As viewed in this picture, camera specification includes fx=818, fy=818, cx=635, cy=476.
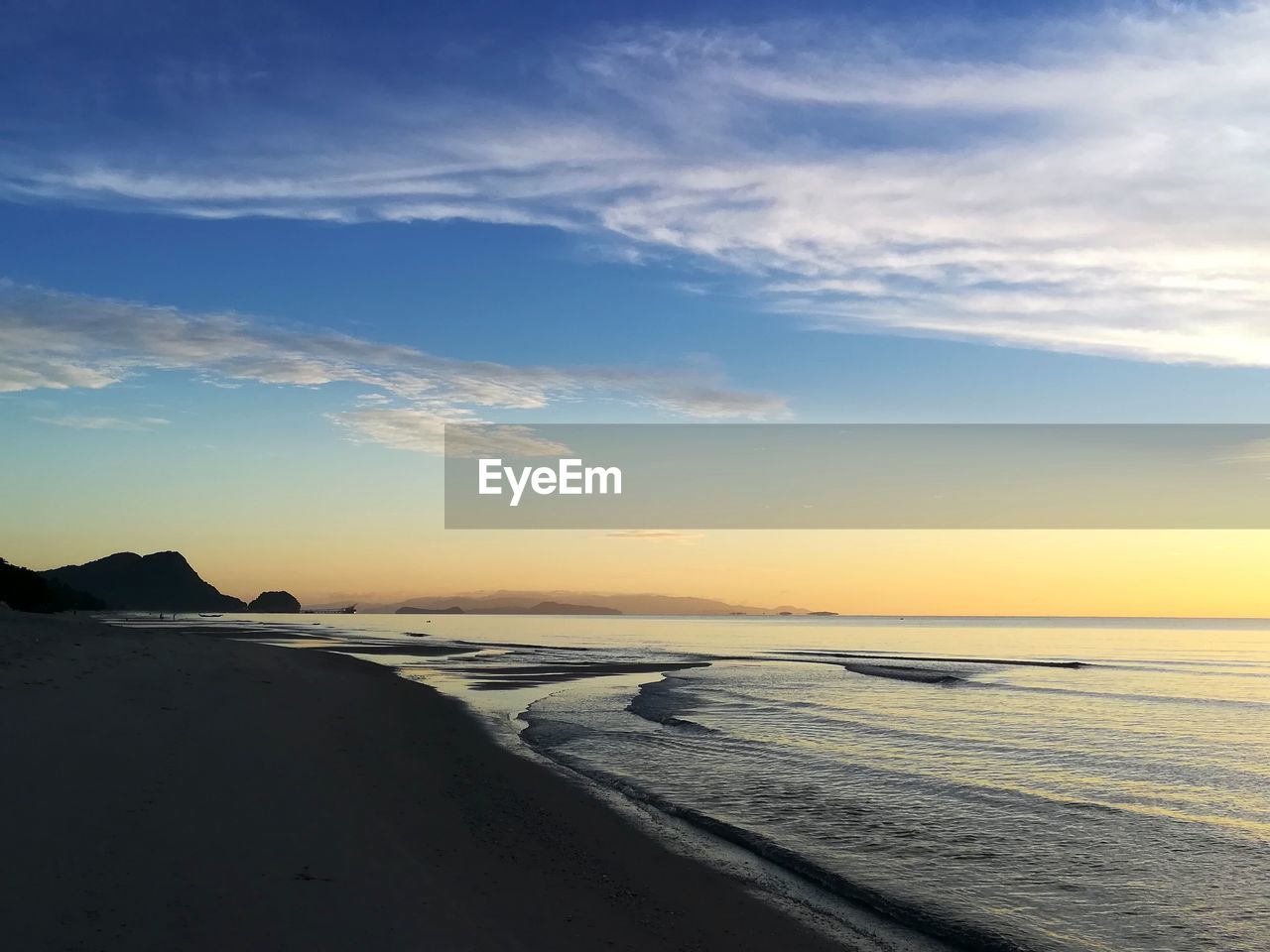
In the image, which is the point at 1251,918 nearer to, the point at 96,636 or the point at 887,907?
the point at 887,907

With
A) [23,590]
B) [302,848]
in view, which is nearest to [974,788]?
[302,848]

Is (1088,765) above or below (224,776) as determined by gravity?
below

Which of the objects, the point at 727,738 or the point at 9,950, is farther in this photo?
the point at 727,738

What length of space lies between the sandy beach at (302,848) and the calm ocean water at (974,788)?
2883mm

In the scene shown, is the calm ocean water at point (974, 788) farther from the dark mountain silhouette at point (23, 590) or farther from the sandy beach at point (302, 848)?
the dark mountain silhouette at point (23, 590)

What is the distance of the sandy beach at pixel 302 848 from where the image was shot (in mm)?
8750

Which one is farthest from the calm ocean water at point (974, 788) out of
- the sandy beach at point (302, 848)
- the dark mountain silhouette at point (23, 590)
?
the dark mountain silhouette at point (23, 590)

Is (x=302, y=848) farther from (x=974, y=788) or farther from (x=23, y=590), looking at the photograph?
(x=23, y=590)

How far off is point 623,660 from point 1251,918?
59.8 meters

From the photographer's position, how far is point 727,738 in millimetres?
27562

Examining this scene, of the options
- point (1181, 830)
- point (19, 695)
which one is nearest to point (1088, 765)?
point (1181, 830)

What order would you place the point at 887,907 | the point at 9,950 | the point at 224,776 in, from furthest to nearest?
1. the point at 224,776
2. the point at 887,907
3. the point at 9,950

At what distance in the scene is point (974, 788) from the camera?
21.0 meters

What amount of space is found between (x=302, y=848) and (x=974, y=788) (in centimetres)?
1667
